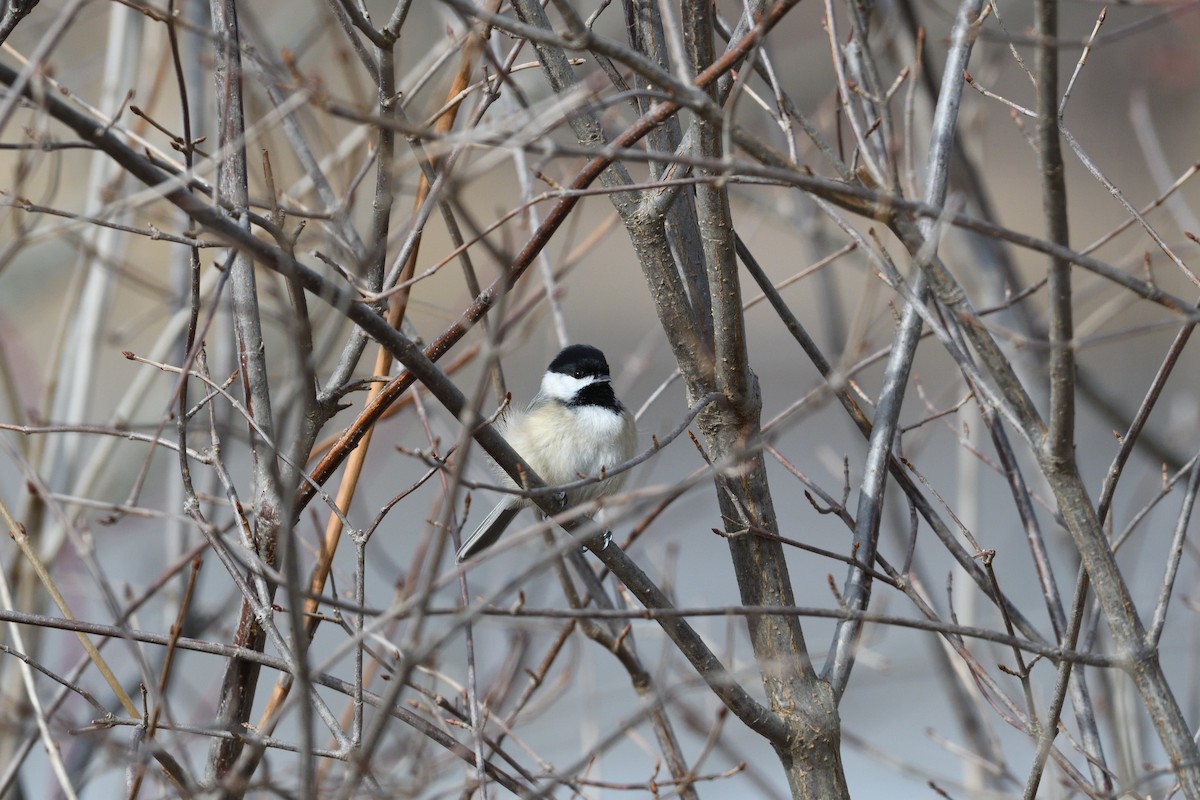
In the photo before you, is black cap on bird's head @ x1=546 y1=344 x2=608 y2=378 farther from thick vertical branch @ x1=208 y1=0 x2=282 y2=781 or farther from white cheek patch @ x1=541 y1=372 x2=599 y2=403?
thick vertical branch @ x1=208 y1=0 x2=282 y2=781

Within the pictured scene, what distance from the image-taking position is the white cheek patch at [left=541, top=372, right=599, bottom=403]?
3.70 meters

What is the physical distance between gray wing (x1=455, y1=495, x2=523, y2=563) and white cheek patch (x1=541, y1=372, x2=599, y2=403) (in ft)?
1.48

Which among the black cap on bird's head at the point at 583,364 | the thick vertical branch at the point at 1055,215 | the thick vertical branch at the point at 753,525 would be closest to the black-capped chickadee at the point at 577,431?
the black cap on bird's head at the point at 583,364

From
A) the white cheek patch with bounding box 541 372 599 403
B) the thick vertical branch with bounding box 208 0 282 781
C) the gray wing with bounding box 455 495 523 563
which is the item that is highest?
the white cheek patch with bounding box 541 372 599 403

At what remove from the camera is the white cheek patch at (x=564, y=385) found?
3.70 meters

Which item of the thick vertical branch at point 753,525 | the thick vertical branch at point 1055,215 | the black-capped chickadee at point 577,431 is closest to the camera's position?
the thick vertical branch at point 1055,215

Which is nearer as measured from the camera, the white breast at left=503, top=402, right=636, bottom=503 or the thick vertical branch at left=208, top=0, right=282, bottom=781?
the thick vertical branch at left=208, top=0, right=282, bottom=781

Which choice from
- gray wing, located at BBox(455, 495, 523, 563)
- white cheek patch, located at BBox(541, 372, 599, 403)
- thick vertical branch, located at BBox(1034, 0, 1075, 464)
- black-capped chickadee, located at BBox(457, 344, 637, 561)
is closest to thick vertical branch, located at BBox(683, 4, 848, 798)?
thick vertical branch, located at BBox(1034, 0, 1075, 464)

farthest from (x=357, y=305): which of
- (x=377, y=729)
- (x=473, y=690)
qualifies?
(x=473, y=690)

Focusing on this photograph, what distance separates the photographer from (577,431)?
11.9 feet

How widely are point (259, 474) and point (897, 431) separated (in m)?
1.37

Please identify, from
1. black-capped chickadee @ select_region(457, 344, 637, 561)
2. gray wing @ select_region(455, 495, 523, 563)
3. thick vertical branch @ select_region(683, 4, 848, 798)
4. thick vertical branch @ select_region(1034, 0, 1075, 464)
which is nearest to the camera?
thick vertical branch @ select_region(1034, 0, 1075, 464)

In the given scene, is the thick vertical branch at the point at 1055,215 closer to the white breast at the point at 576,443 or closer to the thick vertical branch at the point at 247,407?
the thick vertical branch at the point at 247,407

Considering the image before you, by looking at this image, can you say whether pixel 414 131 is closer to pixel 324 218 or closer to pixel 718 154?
pixel 324 218
